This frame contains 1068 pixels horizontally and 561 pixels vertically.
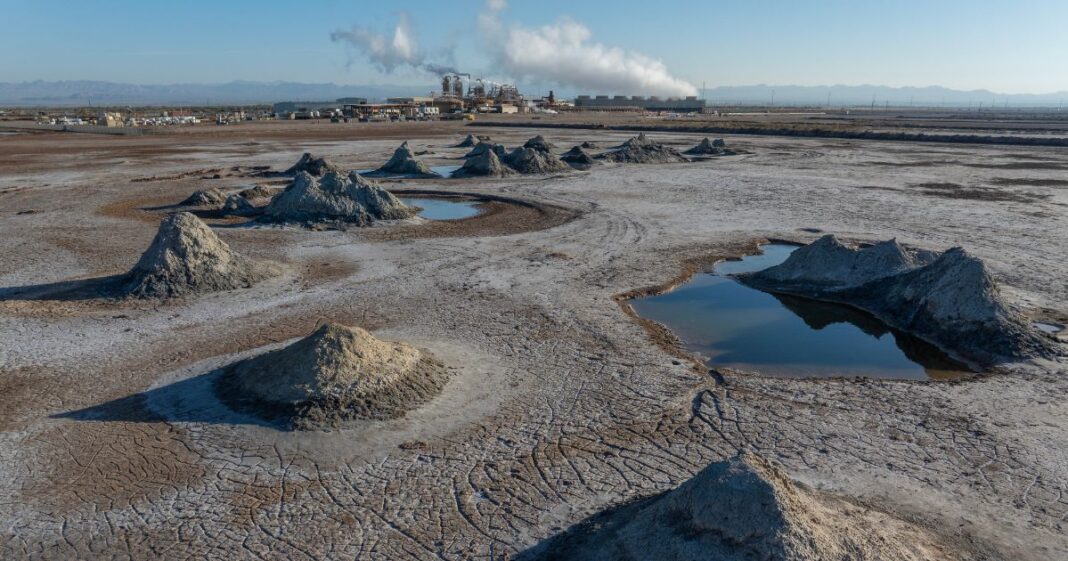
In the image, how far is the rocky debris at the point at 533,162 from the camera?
101ft

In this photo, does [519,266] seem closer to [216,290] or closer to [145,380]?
[216,290]

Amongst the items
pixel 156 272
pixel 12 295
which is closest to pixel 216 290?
pixel 156 272

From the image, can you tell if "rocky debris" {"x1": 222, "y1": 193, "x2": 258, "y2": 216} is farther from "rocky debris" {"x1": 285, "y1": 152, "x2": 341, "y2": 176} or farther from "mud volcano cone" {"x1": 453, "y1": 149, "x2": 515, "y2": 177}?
"mud volcano cone" {"x1": 453, "y1": 149, "x2": 515, "y2": 177}

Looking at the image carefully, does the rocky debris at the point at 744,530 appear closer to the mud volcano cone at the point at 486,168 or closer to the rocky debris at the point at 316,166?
the rocky debris at the point at 316,166

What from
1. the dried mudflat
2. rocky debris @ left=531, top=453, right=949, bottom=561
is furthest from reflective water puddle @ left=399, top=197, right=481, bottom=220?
rocky debris @ left=531, top=453, right=949, bottom=561

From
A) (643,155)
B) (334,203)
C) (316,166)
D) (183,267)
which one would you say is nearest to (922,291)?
(183,267)

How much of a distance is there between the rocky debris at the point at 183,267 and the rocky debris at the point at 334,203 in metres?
5.80

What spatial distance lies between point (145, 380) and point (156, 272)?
167 inches

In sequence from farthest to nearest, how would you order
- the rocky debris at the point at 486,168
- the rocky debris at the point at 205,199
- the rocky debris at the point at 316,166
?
the rocky debris at the point at 486,168
the rocky debris at the point at 316,166
the rocky debris at the point at 205,199

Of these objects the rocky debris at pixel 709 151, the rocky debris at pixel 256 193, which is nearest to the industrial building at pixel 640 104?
the rocky debris at pixel 709 151

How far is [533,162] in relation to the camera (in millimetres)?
30984

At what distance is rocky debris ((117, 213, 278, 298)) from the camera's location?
501 inches

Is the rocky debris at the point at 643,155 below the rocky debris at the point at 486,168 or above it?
above

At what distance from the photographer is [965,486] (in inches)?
263
